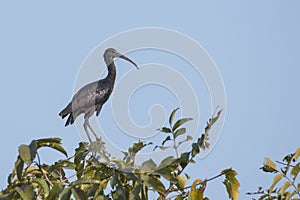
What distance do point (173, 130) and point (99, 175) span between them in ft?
1.67

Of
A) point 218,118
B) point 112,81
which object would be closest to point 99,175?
point 218,118

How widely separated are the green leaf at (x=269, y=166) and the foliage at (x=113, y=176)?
0.88 ft

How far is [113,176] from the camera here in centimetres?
334

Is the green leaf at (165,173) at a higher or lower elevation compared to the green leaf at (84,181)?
lower

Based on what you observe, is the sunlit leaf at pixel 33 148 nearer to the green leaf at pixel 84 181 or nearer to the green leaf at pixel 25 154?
the green leaf at pixel 25 154

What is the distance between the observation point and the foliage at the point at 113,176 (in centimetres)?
321

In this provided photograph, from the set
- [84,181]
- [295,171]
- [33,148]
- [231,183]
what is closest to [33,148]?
[33,148]

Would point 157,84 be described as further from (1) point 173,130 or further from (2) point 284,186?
(2) point 284,186

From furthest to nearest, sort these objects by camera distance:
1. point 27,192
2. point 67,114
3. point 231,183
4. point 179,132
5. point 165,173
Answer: point 67,114 → point 179,132 → point 231,183 → point 165,173 → point 27,192

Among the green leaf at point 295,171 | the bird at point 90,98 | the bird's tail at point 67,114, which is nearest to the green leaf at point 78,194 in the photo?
the green leaf at point 295,171

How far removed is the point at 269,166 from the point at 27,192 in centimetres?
142

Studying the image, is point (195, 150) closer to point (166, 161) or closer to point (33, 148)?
point (166, 161)

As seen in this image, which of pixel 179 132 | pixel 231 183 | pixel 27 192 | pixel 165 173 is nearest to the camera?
pixel 27 192

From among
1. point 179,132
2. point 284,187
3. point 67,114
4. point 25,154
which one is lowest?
point 284,187
